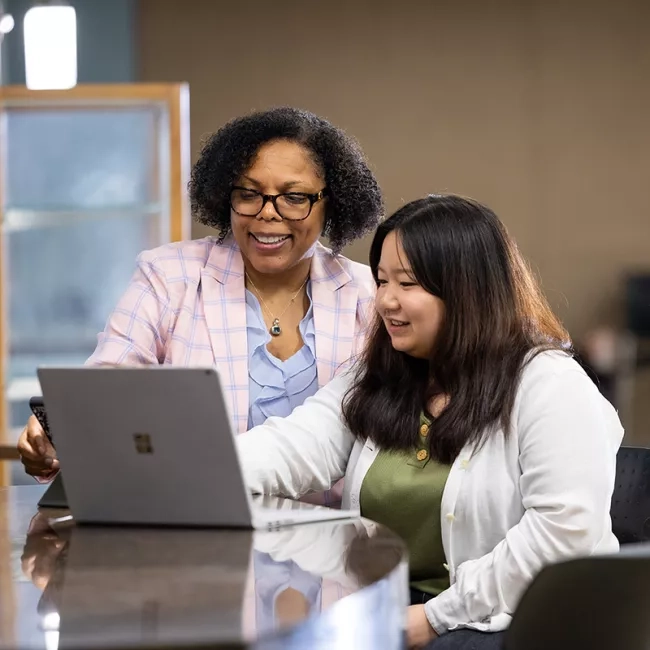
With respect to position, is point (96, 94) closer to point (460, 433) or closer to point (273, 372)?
point (273, 372)

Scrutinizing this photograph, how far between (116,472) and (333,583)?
428 mm

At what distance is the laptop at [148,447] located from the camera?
1533 millimetres

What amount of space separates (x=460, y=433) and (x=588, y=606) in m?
0.52

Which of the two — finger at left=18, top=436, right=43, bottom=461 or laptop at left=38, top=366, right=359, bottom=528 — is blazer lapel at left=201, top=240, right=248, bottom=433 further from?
laptop at left=38, top=366, right=359, bottom=528

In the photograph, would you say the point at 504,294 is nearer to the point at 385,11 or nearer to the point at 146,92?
the point at 146,92

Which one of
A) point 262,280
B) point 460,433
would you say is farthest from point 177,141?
point 460,433

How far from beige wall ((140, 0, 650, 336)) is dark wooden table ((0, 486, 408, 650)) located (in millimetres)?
4951

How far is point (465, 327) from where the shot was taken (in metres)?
1.97

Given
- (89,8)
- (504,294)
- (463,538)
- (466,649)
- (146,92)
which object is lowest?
(466,649)

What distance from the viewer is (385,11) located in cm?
663

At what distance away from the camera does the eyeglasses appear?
7.81 ft

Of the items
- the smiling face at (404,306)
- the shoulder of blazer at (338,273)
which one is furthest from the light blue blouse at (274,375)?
the smiling face at (404,306)

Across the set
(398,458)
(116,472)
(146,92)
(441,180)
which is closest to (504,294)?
(398,458)

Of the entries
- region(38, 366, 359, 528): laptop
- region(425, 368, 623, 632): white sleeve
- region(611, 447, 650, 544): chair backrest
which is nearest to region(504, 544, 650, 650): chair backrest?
region(425, 368, 623, 632): white sleeve
